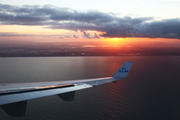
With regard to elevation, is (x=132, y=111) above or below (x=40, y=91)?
below

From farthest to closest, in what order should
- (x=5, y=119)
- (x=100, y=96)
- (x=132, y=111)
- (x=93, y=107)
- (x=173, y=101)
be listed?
(x=100, y=96) < (x=173, y=101) < (x=93, y=107) < (x=132, y=111) < (x=5, y=119)

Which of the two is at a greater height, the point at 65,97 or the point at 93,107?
the point at 65,97

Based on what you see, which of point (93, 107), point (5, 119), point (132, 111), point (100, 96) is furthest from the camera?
point (100, 96)

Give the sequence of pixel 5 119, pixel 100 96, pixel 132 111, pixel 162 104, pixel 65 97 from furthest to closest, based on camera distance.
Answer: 1. pixel 100 96
2. pixel 162 104
3. pixel 132 111
4. pixel 5 119
5. pixel 65 97

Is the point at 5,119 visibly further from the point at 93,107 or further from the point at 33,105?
the point at 93,107

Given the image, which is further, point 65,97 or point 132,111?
point 132,111

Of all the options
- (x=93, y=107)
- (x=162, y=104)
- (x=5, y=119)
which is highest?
(x=162, y=104)

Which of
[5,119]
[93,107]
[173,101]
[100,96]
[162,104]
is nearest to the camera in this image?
[5,119]

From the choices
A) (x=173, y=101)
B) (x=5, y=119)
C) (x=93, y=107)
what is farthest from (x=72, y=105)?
(x=173, y=101)

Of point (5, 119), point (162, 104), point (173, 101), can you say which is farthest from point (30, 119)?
point (173, 101)

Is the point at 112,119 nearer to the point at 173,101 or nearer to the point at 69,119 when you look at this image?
Result: the point at 69,119
